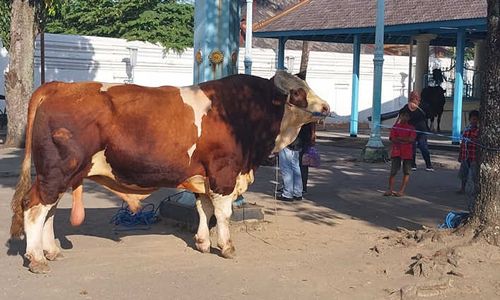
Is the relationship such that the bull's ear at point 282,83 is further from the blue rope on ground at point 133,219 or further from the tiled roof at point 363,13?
the tiled roof at point 363,13

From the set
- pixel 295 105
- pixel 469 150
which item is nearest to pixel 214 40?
pixel 295 105

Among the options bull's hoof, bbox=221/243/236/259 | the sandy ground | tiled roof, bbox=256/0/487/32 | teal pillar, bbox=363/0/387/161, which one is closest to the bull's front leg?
bull's hoof, bbox=221/243/236/259

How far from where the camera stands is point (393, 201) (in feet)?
38.9

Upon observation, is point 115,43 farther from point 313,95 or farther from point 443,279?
point 443,279

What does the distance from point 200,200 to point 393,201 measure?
14.1 ft

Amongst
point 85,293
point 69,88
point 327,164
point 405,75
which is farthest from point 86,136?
point 405,75

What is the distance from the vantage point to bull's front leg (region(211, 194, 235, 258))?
8008 millimetres

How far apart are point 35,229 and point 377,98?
43.1 feet

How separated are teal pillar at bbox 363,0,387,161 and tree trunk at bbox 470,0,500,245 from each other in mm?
9119

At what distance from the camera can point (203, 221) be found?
8.40 meters

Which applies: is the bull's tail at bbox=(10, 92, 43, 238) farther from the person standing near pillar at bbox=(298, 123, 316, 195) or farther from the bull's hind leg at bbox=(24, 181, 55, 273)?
the person standing near pillar at bbox=(298, 123, 316, 195)

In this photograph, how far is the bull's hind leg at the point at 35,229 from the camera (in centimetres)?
731

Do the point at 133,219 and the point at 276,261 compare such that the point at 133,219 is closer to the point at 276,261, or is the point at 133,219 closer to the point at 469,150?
the point at 276,261

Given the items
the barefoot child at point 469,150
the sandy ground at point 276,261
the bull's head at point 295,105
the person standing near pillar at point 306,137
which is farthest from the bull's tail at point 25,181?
the barefoot child at point 469,150
